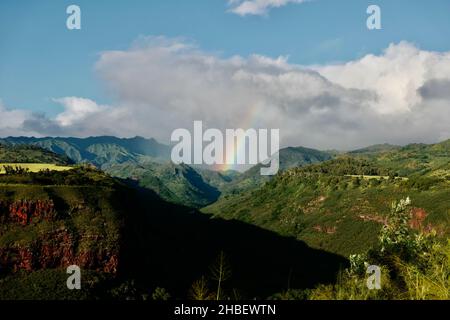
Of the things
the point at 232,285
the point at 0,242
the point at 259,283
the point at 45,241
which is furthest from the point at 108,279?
the point at 259,283

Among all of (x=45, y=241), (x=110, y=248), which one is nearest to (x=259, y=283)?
(x=110, y=248)

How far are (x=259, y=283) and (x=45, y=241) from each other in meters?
91.9

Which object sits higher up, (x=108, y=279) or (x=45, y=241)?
(x=45, y=241)

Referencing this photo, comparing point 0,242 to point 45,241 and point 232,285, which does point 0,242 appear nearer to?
point 45,241

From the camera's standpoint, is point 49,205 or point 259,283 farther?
point 259,283

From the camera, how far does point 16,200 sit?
484ft

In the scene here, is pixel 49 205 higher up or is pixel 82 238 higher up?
pixel 49 205

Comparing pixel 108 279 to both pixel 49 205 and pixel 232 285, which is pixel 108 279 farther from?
pixel 232 285

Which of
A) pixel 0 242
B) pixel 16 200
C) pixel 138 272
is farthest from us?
pixel 138 272
